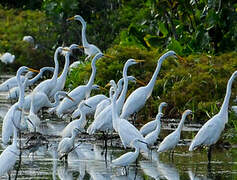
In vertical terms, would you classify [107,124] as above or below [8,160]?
above

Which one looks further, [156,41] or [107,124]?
[156,41]

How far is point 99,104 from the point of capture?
14.0 meters

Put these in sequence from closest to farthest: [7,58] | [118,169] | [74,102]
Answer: [118,169] → [74,102] → [7,58]

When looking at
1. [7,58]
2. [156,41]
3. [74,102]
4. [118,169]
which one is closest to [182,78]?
[74,102]

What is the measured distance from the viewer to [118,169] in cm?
1041

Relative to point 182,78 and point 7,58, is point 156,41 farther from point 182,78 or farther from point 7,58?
point 7,58

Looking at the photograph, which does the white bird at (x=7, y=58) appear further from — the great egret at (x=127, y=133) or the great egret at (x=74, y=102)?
the great egret at (x=127, y=133)

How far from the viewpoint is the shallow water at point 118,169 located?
9.73 m

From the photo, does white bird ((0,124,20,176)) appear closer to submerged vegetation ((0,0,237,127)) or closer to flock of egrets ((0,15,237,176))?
flock of egrets ((0,15,237,176))

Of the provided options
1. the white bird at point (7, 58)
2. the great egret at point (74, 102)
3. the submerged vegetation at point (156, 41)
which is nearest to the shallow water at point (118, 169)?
the great egret at point (74, 102)

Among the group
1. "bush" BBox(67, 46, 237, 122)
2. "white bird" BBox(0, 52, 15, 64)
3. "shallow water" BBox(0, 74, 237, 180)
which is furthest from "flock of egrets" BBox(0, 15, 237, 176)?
"white bird" BBox(0, 52, 15, 64)

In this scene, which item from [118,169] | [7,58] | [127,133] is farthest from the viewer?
[7,58]

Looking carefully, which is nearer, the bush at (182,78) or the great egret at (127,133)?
the great egret at (127,133)

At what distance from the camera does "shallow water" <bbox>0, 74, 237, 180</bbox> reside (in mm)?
9734
